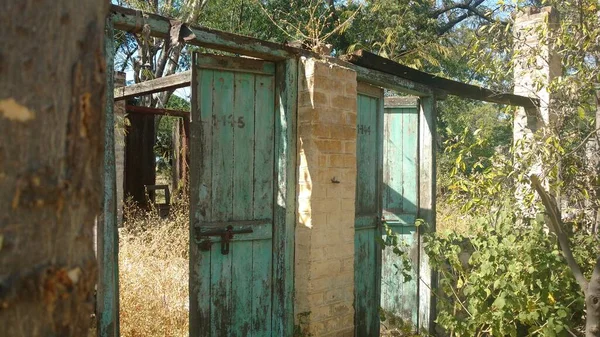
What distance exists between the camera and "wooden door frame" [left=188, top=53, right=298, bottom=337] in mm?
3738

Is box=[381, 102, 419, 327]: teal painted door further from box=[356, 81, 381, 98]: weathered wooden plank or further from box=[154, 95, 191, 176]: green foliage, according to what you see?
box=[154, 95, 191, 176]: green foliage

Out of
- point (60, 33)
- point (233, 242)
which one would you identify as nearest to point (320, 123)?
point (233, 242)

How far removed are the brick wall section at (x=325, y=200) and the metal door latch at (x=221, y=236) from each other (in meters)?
0.47

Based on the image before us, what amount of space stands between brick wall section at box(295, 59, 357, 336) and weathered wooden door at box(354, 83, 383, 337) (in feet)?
1.70

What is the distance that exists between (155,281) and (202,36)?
2.54 metres

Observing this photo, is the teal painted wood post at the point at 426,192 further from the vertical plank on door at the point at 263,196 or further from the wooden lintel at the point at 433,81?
the vertical plank on door at the point at 263,196

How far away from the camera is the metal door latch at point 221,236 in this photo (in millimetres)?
3412

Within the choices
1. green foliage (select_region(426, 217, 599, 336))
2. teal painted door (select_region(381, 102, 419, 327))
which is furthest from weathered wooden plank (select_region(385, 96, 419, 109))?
green foliage (select_region(426, 217, 599, 336))

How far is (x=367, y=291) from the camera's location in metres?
4.69

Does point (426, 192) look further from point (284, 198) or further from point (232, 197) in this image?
point (232, 197)

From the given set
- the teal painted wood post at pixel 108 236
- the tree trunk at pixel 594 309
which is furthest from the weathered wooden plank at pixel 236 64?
the tree trunk at pixel 594 309

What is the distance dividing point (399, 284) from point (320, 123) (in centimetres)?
244

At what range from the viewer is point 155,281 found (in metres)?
4.84

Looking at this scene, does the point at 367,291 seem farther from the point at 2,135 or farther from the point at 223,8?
the point at 223,8
